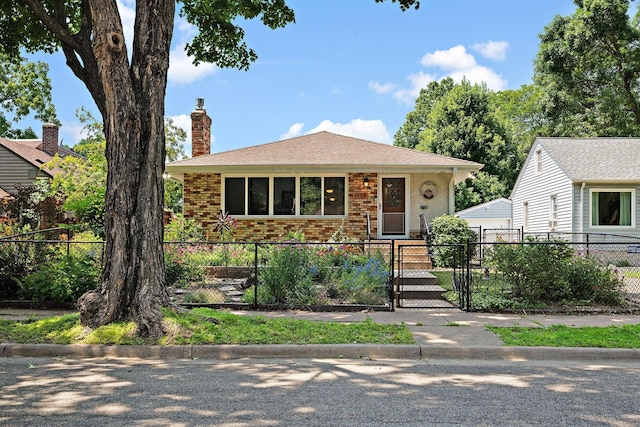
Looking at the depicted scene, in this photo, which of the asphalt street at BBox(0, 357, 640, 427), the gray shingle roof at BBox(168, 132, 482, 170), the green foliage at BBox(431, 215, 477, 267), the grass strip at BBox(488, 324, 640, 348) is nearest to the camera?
the asphalt street at BBox(0, 357, 640, 427)

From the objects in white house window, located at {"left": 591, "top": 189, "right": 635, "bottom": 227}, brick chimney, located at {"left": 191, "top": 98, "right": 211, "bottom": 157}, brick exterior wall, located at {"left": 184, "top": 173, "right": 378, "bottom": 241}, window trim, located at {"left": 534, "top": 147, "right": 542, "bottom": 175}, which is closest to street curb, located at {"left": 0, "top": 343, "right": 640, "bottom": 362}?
brick exterior wall, located at {"left": 184, "top": 173, "right": 378, "bottom": 241}

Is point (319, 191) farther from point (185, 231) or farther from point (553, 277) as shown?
point (553, 277)

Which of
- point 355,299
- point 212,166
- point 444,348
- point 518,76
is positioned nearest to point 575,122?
point 518,76

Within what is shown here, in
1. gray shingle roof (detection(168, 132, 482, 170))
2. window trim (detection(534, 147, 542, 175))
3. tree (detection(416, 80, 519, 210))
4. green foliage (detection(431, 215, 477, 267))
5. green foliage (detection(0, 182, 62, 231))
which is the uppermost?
tree (detection(416, 80, 519, 210))

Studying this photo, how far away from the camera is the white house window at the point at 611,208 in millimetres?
19422

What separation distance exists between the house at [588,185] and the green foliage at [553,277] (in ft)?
36.1

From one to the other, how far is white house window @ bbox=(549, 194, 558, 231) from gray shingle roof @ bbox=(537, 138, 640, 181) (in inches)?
68.9

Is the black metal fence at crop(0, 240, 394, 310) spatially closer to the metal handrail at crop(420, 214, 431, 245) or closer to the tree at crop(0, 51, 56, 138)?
the metal handrail at crop(420, 214, 431, 245)

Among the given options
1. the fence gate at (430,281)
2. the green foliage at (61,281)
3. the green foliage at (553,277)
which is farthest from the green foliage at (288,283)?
the green foliage at (553,277)

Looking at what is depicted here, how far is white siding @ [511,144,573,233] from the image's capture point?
20156 millimetres

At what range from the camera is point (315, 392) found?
189 inches

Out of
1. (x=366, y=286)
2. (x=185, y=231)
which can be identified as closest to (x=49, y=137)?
(x=185, y=231)

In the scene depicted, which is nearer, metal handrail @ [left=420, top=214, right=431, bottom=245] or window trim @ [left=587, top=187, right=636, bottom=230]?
metal handrail @ [left=420, top=214, right=431, bottom=245]

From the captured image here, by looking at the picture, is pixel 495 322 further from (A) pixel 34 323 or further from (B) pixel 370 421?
(A) pixel 34 323
